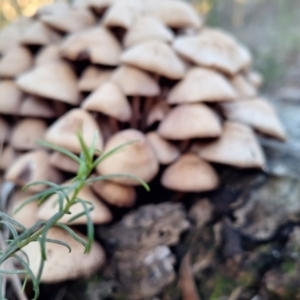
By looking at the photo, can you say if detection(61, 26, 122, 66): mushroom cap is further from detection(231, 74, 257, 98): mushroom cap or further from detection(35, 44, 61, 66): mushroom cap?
detection(231, 74, 257, 98): mushroom cap

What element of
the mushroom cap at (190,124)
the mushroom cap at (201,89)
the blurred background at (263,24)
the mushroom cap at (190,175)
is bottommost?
the blurred background at (263,24)

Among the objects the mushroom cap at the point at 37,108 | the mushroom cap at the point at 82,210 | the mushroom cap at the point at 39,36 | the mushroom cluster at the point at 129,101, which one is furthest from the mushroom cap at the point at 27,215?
the mushroom cap at the point at 39,36

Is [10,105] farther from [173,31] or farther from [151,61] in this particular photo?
[173,31]

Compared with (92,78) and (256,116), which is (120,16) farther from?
(256,116)

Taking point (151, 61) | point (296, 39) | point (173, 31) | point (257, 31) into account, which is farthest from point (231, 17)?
point (151, 61)

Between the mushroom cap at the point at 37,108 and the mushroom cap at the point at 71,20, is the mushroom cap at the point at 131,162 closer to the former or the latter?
the mushroom cap at the point at 37,108

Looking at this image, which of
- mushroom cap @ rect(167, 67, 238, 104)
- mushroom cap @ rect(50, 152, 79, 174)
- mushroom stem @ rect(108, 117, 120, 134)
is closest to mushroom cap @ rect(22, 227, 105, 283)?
mushroom cap @ rect(50, 152, 79, 174)
